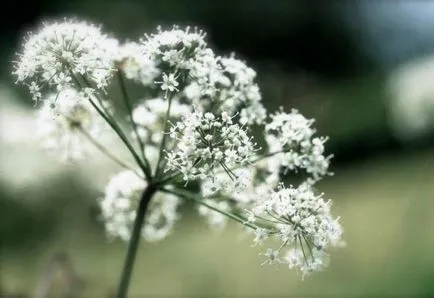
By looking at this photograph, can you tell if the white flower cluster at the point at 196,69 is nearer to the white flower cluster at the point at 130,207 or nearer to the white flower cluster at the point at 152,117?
the white flower cluster at the point at 152,117

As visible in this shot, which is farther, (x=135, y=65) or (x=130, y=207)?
(x=130, y=207)

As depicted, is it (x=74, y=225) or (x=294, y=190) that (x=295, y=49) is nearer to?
(x=74, y=225)

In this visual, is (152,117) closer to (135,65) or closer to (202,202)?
(135,65)

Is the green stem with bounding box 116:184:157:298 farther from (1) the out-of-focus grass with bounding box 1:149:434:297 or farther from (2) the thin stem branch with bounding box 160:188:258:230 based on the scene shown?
(1) the out-of-focus grass with bounding box 1:149:434:297

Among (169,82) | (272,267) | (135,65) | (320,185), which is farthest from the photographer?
(320,185)

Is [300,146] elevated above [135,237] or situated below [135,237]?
above

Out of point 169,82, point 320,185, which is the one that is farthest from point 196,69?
point 320,185

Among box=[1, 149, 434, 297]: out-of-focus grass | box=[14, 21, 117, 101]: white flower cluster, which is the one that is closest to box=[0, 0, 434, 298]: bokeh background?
box=[1, 149, 434, 297]: out-of-focus grass
